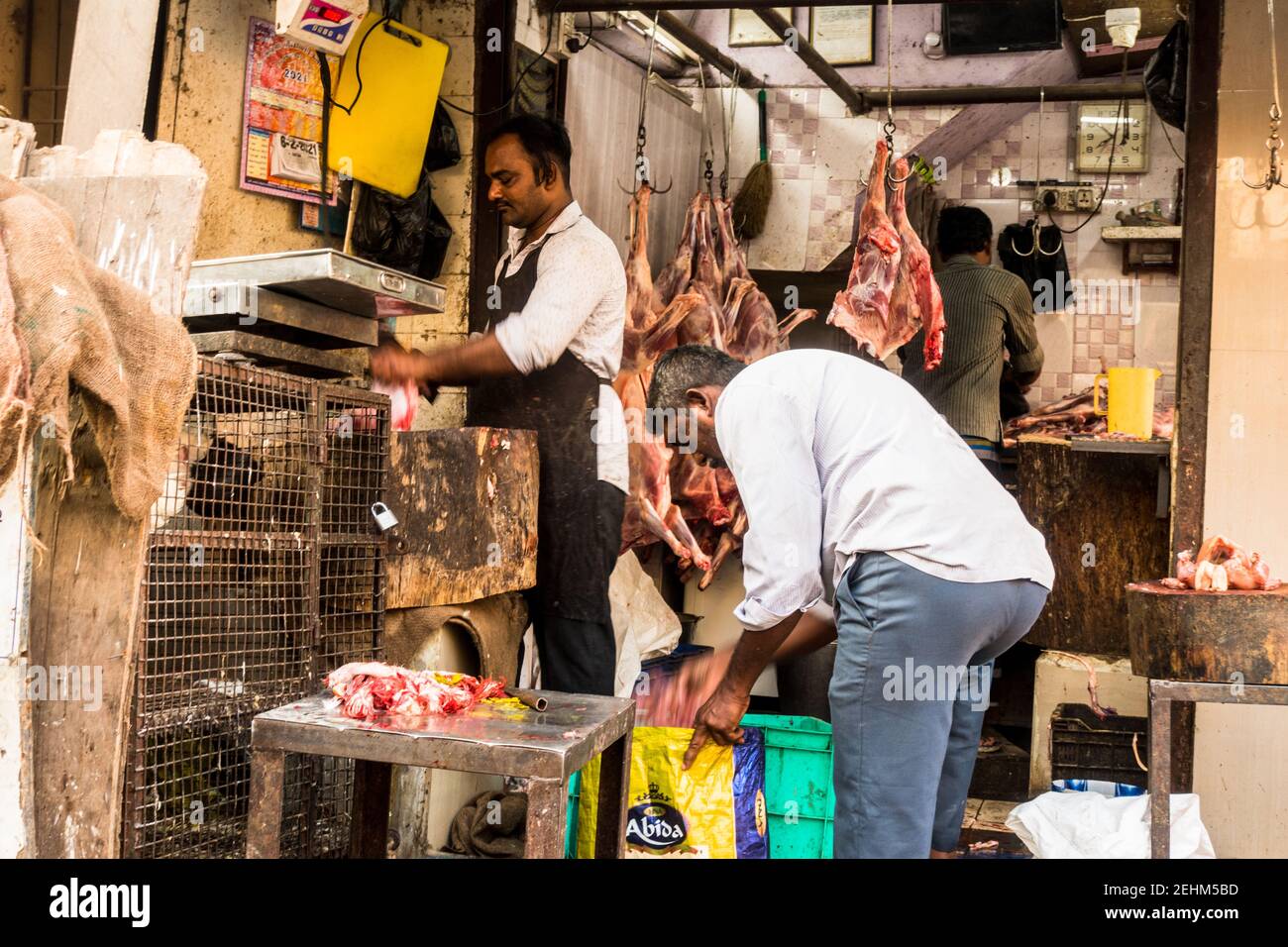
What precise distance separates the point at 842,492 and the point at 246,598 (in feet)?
5.09

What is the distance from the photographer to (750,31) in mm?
8367

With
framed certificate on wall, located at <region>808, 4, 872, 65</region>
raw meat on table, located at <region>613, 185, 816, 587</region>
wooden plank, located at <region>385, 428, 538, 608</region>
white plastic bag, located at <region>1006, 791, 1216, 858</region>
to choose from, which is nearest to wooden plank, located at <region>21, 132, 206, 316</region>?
wooden plank, located at <region>385, 428, 538, 608</region>

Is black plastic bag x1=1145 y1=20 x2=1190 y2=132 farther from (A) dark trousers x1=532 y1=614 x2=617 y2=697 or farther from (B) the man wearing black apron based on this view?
(A) dark trousers x1=532 y1=614 x2=617 y2=697

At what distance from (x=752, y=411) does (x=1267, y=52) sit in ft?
9.97

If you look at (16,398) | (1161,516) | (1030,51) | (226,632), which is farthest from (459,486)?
(1030,51)

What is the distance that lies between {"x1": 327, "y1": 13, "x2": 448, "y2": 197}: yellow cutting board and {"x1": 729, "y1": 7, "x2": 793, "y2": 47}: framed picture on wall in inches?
136

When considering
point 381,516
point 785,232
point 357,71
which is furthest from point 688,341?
point 381,516

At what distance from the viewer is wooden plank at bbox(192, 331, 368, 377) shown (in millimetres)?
3311

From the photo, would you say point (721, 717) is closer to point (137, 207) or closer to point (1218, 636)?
point (1218, 636)

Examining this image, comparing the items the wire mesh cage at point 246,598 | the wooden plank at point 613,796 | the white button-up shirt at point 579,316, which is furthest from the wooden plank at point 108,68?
the wooden plank at point 613,796

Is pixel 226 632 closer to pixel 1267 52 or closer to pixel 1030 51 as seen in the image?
pixel 1267 52

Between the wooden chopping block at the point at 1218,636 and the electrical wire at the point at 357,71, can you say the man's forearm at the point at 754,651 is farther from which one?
the electrical wire at the point at 357,71

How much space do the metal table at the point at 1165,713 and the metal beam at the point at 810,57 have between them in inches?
144
